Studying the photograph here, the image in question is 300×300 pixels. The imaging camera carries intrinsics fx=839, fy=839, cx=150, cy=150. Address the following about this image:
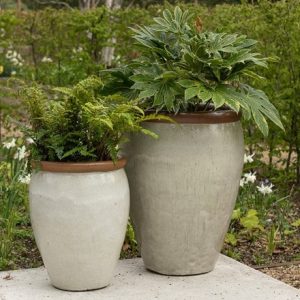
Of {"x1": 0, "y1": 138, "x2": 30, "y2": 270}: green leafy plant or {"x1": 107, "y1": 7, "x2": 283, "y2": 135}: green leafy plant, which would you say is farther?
{"x1": 0, "y1": 138, "x2": 30, "y2": 270}: green leafy plant

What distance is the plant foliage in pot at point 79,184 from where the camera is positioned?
412cm

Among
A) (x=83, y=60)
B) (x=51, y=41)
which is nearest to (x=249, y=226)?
(x=83, y=60)

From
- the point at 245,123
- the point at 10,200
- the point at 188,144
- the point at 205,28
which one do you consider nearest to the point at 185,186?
the point at 188,144

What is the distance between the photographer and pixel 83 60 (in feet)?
29.0

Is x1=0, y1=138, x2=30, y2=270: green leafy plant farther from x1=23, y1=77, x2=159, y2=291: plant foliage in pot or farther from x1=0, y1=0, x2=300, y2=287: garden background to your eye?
x1=23, y1=77, x2=159, y2=291: plant foliage in pot

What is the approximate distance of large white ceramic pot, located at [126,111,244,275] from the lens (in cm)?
442

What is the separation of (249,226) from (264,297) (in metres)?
1.47

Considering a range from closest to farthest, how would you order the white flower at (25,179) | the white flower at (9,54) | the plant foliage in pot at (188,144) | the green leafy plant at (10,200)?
the plant foliage in pot at (188,144) < the green leafy plant at (10,200) < the white flower at (25,179) < the white flower at (9,54)

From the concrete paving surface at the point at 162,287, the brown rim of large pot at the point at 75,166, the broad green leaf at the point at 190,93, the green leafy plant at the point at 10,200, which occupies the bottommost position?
the concrete paving surface at the point at 162,287

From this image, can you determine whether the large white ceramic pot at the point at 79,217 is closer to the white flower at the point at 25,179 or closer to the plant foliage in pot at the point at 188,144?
the plant foliage in pot at the point at 188,144

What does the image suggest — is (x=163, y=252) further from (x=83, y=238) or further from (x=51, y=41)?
(x=51, y=41)

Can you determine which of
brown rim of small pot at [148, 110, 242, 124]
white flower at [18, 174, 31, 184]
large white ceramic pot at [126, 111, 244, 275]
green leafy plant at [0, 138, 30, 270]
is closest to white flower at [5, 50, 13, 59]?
green leafy plant at [0, 138, 30, 270]

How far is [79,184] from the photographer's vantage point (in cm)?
412

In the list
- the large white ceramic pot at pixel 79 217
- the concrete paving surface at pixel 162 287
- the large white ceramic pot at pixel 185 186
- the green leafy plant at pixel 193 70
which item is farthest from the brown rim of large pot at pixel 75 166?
the concrete paving surface at pixel 162 287
